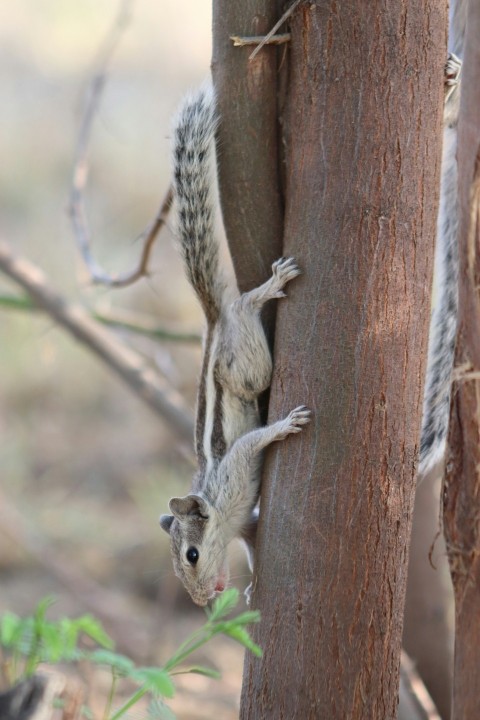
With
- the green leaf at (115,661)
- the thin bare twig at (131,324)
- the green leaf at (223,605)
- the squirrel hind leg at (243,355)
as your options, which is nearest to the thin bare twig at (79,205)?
the thin bare twig at (131,324)

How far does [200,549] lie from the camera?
2.70m

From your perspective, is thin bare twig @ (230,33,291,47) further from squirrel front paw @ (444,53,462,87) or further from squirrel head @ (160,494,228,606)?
squirrel head @ (160,494,228,606)

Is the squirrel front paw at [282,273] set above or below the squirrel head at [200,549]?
above

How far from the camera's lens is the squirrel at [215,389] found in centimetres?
214

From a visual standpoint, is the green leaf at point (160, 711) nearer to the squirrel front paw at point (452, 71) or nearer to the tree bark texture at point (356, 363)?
the tree bark texture at point (356, 363)

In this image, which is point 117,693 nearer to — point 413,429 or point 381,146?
point 413,429

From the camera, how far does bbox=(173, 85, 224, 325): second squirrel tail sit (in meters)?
2.13

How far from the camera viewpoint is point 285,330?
1.99 m

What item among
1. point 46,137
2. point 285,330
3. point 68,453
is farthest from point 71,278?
point 285,330

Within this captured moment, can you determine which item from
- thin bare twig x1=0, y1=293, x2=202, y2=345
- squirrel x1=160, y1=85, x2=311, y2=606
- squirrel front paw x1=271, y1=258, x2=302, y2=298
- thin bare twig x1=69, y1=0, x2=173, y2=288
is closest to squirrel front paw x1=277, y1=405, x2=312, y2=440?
squirrel x1=160, y1=85, x2=311, y2=606

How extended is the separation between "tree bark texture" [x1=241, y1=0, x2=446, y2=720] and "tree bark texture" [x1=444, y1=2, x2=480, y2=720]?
7.2 inches

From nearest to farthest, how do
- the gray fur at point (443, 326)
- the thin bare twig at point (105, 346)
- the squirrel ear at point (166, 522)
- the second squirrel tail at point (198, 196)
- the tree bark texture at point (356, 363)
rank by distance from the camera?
the tree bark texture at point (356, 363)
the second squirrel tail at point (198, 196)
the gray fur at point (443, 326)
the squirrel ear at point (166, 522)
the thin bare twig at point (105, 346)

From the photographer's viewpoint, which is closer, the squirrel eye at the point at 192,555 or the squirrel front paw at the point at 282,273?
the squirrel front paw at the point at 282,273

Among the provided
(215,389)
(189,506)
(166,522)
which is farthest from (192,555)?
(215,389)
